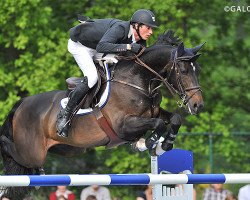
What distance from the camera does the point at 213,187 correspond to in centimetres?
1237

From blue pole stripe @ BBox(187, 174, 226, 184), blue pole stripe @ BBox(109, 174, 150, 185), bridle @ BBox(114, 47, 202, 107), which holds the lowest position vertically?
A: blue pole stripe @ BBox(187, 174, 226, 184)

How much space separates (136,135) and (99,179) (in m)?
2.13

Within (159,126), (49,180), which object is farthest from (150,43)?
(49,180)

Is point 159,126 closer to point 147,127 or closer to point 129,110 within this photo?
point 147,127

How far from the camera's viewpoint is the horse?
9.18 m

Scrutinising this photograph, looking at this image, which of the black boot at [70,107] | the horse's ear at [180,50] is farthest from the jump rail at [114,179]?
the black boot at [70,107]

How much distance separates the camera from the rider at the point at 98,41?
9227mm

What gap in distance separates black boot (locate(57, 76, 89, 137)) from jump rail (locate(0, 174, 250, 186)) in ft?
7.19

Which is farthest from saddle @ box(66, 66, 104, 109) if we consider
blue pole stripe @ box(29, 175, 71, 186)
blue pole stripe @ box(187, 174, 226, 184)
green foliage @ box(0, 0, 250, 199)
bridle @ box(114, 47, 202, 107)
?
green foliage @ box(0, 0, 250, 199)

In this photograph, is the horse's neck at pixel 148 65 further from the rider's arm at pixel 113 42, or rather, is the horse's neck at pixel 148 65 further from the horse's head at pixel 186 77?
the rider's arm at pixel 113 42

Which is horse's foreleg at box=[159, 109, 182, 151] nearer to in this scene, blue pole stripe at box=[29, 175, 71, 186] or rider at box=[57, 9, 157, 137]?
rider at box=[57, 9, 157, 137]

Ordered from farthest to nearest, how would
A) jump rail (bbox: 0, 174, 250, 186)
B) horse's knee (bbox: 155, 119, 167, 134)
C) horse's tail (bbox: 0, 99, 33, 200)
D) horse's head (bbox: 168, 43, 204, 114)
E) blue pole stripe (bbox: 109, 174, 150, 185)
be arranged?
horse's tail (bbox: 0, 99, 33, 200) < horse's knee (bbox: 155, 119, 167, 134) < horse's head (bbox: 168, 43, 204, 114) < blue pole stripe (bbox: 109, 174, 150, 185) < jump rail (bbox: 0, 174, 250, 186)

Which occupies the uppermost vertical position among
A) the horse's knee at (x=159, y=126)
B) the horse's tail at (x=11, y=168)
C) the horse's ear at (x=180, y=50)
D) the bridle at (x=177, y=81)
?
the horse's ear at (x=180, y=50)

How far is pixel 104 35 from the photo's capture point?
9336 millimetres
